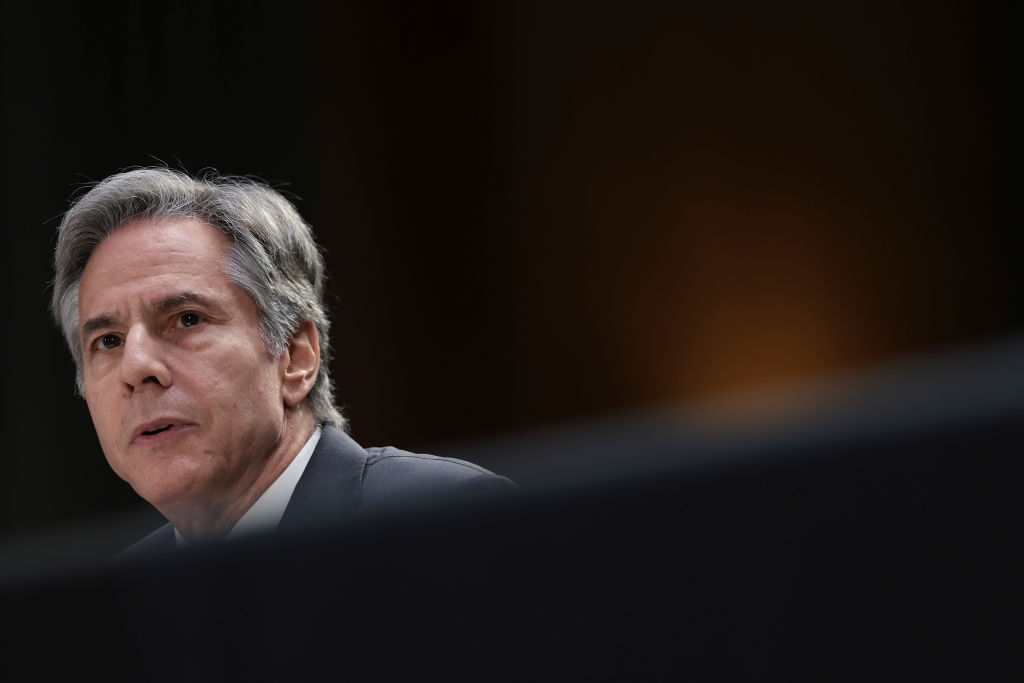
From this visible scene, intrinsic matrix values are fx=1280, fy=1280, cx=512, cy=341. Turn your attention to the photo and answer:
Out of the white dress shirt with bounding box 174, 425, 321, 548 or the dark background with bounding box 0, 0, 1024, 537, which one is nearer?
the white dress shirt with bounding box 174, 425, 321, 548

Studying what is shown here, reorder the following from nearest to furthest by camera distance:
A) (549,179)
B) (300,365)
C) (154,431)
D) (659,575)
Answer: (659,575), (154,431), (300,365), (549,179)

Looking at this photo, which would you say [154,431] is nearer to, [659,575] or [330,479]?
[330,479]

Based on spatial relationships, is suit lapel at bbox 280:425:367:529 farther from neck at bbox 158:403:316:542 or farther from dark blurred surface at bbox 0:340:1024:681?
dark blurred surface at bbox 0:340:1024:681

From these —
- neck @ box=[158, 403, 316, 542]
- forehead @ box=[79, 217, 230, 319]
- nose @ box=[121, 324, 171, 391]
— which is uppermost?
forehead @ box=[79, 217, 230, 319]

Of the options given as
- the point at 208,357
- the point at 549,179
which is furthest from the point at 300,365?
the point at 549,179

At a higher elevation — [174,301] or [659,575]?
[174,301]

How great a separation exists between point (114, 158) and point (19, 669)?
2.70 m

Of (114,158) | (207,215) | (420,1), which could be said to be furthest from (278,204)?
(420,1)

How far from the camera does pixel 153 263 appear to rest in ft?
4.04

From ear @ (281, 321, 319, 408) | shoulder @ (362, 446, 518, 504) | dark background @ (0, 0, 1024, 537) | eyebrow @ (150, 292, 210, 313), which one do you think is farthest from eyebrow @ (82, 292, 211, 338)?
dark background @ (0, 0, 1024, 537)

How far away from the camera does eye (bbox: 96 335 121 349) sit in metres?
1.25

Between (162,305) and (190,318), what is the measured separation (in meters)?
0.03

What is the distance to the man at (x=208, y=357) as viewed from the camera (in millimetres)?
1186

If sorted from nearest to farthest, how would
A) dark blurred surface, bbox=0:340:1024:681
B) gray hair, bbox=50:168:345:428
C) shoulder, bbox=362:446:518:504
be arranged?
dark blurred surface, bbox=0:340:1024:681 → shoulder, bbox=362:446:518:504 → gray hair, bbox=50:168:345:428
